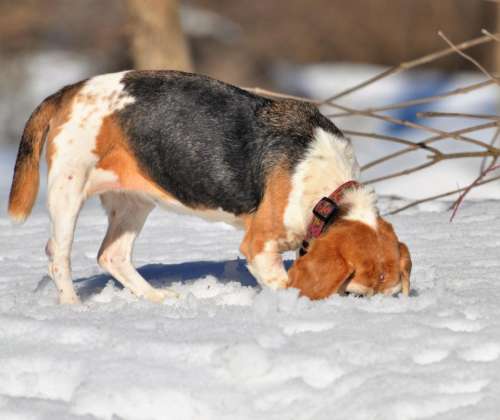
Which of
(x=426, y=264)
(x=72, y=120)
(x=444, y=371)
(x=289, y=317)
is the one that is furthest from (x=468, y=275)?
(x=72, y=120)

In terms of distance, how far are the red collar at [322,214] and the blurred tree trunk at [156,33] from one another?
6975mm

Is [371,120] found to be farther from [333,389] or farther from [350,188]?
[333,389]

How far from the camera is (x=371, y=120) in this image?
18500 millimetres

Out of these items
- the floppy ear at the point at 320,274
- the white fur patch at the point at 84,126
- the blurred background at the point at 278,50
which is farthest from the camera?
the blurred background at the point at 278,50

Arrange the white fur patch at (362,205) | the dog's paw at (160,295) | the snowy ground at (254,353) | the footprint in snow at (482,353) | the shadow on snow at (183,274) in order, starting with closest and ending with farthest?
the snowy ground at (254,353) → the footprint in snow at (482,353) → the white fur patch at (362,205) → the dog's paw at (160,295) → the shadow on snow at (183,274)

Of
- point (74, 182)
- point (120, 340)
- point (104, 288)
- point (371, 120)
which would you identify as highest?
point (74, 182)

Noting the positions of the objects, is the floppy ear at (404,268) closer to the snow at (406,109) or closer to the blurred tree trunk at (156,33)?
the snow at (406,109)

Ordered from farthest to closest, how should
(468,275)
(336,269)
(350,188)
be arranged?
(468,275) < (350,188) < (336,269)

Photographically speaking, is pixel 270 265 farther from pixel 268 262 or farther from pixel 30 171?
pixel 30 171

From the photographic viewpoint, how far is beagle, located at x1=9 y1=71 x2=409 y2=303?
4984mm

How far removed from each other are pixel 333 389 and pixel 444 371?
1.37 ft

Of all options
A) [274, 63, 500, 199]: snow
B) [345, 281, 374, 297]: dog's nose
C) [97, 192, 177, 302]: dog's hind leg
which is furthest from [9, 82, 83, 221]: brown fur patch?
[274, 63, 500, 199]: snow

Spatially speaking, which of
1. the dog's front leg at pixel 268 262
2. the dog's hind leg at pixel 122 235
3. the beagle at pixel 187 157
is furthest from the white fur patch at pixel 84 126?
the dog's front leg at pixel 268 262

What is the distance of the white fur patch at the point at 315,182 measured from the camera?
16.1 feet
